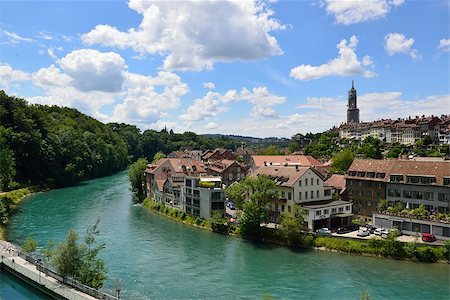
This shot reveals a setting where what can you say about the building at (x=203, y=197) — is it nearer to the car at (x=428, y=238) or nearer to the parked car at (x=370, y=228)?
the parked car at (x=370, y=228)

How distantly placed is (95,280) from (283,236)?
17.5 m

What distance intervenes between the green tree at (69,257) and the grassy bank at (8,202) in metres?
16.4

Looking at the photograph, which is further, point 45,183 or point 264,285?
point 45,183

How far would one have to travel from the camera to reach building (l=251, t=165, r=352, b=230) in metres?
38.5

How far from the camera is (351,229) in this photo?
38156mm

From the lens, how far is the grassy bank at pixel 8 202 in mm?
42562

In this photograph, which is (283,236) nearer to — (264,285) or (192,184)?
(264,285)

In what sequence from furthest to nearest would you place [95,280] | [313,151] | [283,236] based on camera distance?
[313,151] → [283,236] → [95,280]

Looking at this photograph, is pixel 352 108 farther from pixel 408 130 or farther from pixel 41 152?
pixel 41 152

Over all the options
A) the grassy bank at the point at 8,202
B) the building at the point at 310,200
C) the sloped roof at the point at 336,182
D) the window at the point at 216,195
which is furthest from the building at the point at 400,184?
the grassy bank at the point at 8,202

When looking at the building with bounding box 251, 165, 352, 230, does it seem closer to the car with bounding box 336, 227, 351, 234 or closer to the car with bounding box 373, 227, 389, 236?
the car with bounding box 336, 227, 351, 234

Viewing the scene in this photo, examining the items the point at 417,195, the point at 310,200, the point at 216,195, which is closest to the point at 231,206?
the point at 216,195

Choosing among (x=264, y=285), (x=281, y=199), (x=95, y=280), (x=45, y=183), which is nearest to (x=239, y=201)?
(x=281, y=199)

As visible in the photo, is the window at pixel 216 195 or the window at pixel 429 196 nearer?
the window at pixel 429 196
